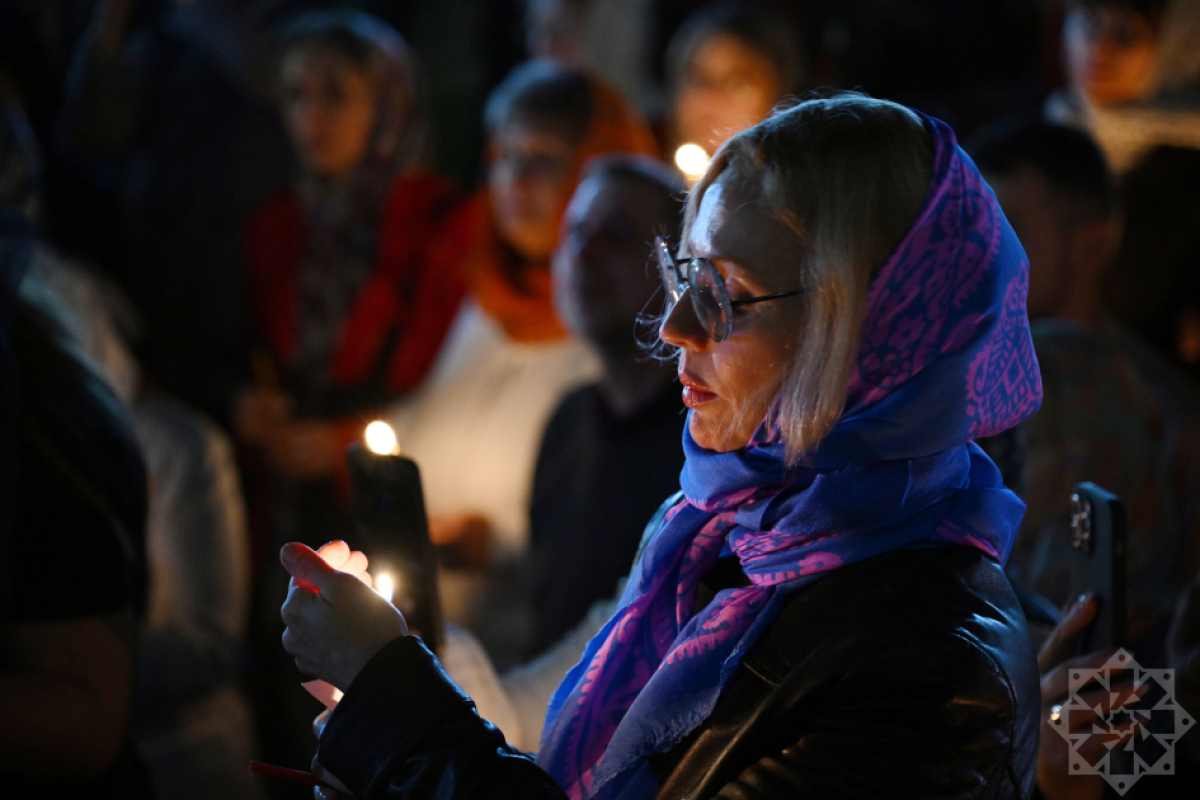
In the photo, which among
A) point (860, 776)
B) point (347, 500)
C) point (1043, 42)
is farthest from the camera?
point (1043, 42)

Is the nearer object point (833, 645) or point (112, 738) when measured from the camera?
point (833, 645)

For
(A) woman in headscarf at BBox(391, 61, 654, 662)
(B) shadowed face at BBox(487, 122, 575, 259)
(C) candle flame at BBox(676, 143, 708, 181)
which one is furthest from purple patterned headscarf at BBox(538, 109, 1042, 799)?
(B) shadowed face at BBox(487, 122, 575, 259)

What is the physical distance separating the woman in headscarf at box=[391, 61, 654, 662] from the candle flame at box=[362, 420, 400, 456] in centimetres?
188

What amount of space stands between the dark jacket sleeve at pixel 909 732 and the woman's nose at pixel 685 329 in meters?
0.43

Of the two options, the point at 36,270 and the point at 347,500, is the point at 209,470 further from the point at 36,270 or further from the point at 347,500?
the point at 36,270

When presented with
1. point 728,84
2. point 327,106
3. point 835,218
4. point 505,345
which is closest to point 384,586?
point 835,218

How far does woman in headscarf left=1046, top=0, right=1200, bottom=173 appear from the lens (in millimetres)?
3725

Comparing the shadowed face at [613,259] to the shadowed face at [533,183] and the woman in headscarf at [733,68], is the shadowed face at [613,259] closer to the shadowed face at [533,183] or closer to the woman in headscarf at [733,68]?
the shadowed face at [533,183]

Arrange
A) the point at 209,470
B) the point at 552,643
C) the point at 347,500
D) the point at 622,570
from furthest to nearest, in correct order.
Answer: the point at 347,500
the point at 209,470
the point at 552,643
the point at 622,570

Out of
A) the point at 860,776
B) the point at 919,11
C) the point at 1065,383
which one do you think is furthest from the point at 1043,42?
the point at 860,776

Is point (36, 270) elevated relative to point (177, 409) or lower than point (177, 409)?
elevated

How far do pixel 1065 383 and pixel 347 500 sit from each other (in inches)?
93.7

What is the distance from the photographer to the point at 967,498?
4.32 ft

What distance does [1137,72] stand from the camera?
378cm
